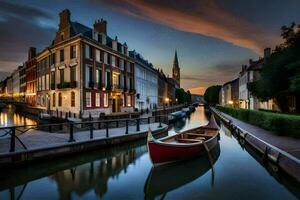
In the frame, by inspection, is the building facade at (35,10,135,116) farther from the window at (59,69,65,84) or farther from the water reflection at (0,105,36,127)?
the water reflection at (0,105,36,127)

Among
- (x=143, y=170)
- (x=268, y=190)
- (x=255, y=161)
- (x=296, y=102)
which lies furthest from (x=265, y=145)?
(x=296, y=102)

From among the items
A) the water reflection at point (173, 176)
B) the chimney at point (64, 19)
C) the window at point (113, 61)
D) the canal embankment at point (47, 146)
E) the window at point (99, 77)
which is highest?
the chimney at point (64, 19)

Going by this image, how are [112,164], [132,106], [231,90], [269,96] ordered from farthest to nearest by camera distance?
[231,90] < [132,106] < [269,96] < [112,164]

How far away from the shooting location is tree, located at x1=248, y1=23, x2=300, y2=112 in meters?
21.0

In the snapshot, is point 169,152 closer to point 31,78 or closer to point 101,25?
point 101,25

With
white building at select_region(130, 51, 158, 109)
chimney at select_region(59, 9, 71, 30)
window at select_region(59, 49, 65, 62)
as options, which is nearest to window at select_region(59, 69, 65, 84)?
window at select_region(59, 49, 65, 62)

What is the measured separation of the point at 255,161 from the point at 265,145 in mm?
1265

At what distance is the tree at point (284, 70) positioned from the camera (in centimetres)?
2095

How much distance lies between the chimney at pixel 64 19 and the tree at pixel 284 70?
28.3 meters

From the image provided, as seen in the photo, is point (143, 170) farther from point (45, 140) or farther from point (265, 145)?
point (265, 145)

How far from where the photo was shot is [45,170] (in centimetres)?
1064

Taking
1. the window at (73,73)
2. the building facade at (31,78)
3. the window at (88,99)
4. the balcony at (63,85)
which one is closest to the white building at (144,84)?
the window at (73,73)

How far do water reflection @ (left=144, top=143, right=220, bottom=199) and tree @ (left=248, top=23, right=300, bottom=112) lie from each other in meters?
12.0

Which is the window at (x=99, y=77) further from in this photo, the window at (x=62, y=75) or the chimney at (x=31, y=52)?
the chimney at (x=31, y=52)
